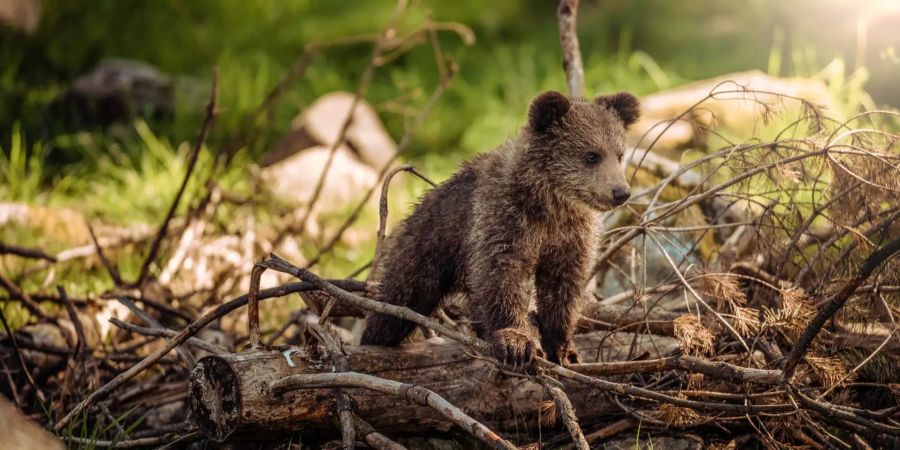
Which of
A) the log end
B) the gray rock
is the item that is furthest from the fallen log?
the gray rock

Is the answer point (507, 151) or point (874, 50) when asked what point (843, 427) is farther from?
point (874, 50)

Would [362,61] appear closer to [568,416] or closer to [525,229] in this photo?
[525,229]

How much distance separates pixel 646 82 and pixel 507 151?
6.12 m

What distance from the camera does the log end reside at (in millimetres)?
3627

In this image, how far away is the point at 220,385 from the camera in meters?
3.66

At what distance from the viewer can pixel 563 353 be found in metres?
3.99

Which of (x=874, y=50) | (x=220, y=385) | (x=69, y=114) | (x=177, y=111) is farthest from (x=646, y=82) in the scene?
(x=220, y=385)

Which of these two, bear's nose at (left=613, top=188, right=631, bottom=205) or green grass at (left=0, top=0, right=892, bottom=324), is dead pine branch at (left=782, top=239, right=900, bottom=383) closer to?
bear's nose at (left=613, top=188, right=631, bottom=205)

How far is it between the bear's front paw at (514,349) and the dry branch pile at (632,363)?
0.15 ft

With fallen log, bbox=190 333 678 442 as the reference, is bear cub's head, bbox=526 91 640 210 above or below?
above

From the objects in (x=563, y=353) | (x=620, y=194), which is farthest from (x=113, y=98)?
(x=620, y=194)

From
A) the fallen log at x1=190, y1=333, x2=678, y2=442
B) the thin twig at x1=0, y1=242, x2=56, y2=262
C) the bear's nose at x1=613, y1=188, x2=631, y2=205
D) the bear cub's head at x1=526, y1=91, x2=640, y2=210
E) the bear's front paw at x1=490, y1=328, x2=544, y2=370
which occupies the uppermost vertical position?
the bear cub's head at x1=526, y1=91, x2=640, y2=210

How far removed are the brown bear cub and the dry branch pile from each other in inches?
7.5

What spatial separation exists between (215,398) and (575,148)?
5.34 feet
